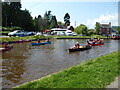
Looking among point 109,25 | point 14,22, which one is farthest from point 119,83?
point 109,25

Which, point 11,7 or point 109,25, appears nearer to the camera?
point 11,7

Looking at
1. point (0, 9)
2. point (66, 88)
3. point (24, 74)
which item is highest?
point (0, 9)

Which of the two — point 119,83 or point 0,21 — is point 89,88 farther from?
point 0,21

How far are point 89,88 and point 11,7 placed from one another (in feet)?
235

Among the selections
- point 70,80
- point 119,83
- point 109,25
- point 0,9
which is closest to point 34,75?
point 70,80

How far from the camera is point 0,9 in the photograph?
2552 inches

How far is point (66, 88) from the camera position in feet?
25.5

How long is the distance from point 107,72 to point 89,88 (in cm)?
302

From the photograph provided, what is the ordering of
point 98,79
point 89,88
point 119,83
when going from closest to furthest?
point 89,88, point 119,83, point 98,79

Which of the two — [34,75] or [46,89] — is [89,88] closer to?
[46,89]

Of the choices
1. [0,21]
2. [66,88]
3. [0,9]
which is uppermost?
[0,9]

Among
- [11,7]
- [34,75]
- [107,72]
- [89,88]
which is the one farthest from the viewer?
[11,7]

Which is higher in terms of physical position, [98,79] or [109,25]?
[109,25]

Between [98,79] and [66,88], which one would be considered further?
[98,79]
